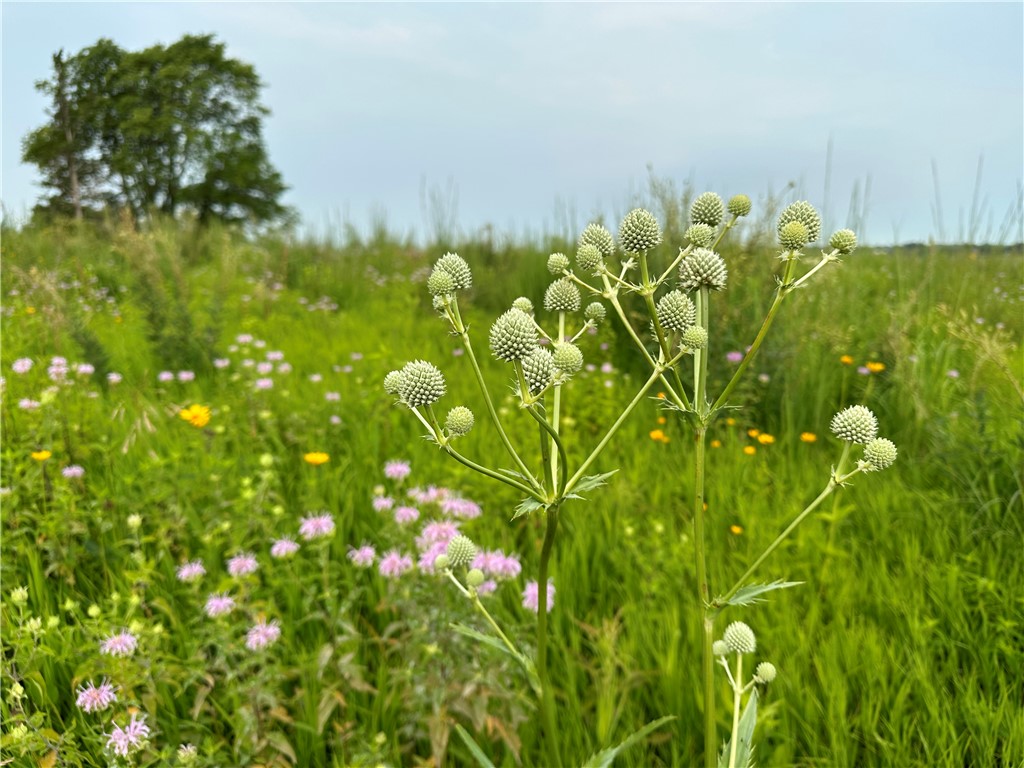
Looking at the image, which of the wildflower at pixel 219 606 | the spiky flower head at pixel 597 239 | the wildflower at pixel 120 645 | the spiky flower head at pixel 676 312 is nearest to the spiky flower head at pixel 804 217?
the spiky flower head at pixel 676 312

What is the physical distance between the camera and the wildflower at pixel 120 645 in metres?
1.82

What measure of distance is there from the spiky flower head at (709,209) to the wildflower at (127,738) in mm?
1917

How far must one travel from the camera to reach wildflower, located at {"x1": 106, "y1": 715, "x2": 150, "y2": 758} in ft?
5.21

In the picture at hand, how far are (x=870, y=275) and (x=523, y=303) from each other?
24.5ft

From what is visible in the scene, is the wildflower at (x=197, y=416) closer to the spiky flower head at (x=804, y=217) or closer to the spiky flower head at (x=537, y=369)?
the spiky flower head at (x=537, y=369)

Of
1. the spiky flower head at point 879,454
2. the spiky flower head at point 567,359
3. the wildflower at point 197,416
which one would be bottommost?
the wildflower at point 197,416

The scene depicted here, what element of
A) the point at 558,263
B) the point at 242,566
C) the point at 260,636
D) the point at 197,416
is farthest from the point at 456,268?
the point at 197,416

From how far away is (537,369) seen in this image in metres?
1.15

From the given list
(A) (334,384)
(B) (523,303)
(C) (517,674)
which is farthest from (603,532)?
(A) (334,384)

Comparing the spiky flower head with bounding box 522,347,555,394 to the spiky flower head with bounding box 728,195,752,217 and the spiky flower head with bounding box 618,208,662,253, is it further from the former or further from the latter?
the spiky flower head with bounding box 728,195,752,217

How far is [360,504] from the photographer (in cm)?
298

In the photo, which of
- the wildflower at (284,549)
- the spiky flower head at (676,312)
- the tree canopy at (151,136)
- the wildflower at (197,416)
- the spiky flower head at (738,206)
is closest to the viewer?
the spiky flower head at (676,312)

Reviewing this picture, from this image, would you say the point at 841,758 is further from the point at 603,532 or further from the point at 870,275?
the point at 870,275

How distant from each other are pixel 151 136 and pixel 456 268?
1424 inches
